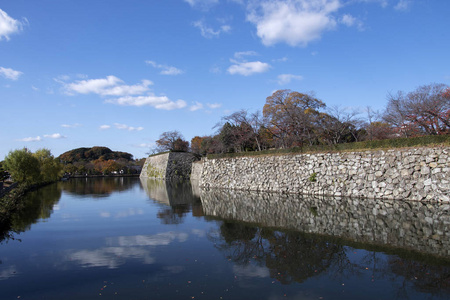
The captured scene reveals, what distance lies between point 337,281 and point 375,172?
12.0 meters

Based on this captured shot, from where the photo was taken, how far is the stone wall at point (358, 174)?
45.6 ft

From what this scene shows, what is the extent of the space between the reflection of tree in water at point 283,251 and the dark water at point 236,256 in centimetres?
2

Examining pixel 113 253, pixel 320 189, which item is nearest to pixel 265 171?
pixel 320 189

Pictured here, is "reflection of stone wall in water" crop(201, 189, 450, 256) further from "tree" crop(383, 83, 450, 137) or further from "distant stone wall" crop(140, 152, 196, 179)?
"distant stone wall" crop(140, 152, 196, 179)

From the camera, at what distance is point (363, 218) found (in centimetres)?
1080

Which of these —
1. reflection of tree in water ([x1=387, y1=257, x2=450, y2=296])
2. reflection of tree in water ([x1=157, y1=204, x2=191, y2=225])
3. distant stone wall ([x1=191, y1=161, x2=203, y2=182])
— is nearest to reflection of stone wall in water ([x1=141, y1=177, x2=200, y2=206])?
reflection of tree in water ([x1=157, y1=204, x2=191, y2=225])

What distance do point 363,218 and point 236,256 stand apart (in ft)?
19.4

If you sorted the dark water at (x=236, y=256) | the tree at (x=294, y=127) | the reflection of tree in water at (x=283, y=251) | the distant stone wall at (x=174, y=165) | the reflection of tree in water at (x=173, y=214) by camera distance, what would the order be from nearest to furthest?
the dark water at (x=236, y=256), the reflection of tree in water at (x=283, y=251), the reflection of tree in water at (x=173, y=214), the tree at (x=294, y=127), the distant stone wall at (x=174, y=165)

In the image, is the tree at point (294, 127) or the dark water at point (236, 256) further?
the tree at point (294, 127)

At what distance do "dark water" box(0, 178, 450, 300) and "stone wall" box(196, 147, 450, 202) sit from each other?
214 centimetres

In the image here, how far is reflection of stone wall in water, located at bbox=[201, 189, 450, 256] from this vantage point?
316 inches

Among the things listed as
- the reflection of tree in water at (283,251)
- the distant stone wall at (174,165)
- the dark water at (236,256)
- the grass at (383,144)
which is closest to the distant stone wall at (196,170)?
the distant stone wall at (174,165)

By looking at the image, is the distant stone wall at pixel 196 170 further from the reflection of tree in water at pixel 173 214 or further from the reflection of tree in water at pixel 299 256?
the reflection of tree in water at pixel 299 256

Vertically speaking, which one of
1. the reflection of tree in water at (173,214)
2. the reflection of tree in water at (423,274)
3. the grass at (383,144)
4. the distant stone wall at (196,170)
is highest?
the grass at (383,144)
